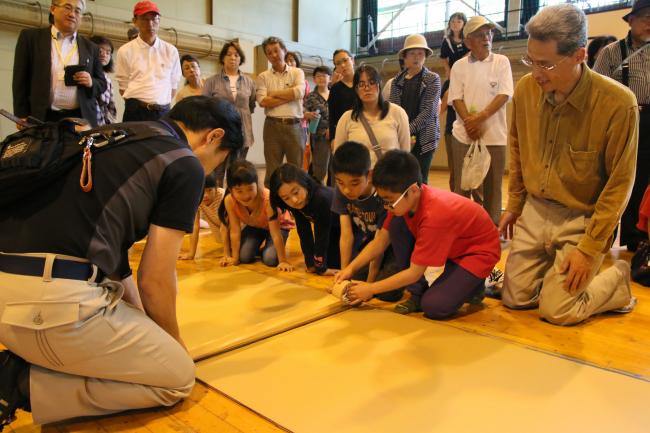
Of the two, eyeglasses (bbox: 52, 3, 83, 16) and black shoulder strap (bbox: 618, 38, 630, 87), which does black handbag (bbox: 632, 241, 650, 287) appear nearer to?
black shoulder strap (bbox: 618, 38, 630, 87)

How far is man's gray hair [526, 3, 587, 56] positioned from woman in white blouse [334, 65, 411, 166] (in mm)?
1089

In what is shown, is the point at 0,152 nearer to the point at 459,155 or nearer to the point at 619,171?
the point at 619,171

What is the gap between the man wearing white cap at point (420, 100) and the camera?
3.34 meters

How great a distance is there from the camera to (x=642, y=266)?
2.70 meters

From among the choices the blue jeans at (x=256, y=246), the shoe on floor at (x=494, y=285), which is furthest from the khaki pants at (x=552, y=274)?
the blue jeans at (x=256, y=246)

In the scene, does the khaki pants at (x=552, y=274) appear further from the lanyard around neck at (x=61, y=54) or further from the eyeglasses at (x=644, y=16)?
the lanyard around neck at (x=61, y=54)

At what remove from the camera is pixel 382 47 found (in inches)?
392

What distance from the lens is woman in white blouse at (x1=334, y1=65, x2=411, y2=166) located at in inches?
111

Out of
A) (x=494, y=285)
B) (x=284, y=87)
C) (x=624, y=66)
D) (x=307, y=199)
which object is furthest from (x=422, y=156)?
(x=284, y=87)

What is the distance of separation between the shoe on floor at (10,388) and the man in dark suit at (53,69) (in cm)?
188

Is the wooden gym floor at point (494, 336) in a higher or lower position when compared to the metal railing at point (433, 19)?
lower

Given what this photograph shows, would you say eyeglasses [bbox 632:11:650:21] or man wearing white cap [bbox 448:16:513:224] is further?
man wearing white cap [bbox 448:16:513:224]

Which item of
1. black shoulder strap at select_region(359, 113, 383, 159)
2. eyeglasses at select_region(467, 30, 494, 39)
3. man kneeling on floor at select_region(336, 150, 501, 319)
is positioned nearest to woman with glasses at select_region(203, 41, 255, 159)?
black shoulder strap at select_region(359, 113, 383, 159)

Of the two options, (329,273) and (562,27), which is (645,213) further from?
(329,273)
